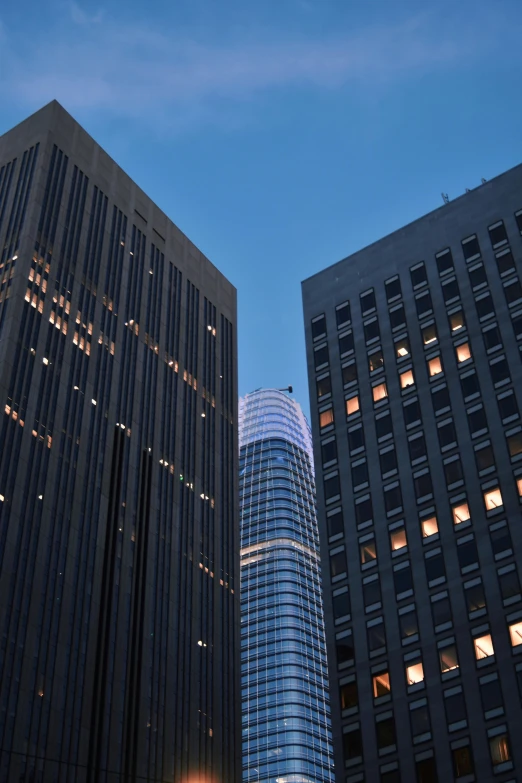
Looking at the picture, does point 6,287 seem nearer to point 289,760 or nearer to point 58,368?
point 58,368

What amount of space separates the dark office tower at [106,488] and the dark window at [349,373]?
1273 inches

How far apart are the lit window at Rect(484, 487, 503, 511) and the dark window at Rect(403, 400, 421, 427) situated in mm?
10323

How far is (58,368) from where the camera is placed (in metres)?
110

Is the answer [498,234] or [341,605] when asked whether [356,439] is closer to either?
[341,605]

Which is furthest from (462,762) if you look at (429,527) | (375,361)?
(375,361)

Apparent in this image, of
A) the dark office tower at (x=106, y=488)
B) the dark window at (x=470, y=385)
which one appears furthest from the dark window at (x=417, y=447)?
the dark office tower at (x=106, y=488)

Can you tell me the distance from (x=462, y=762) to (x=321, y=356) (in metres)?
41.3

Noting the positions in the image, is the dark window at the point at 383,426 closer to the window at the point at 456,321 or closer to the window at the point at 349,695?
the window at the point at 456,321

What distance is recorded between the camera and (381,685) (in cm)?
7112

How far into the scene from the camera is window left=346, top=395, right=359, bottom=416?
288 ft

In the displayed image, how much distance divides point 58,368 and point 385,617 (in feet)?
168

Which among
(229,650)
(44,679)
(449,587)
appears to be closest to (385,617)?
(449,587)

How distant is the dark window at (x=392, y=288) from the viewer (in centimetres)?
9312

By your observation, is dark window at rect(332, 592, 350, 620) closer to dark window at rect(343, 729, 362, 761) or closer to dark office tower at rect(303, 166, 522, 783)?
dark office tower at rect(303, 166, 522, 783)
